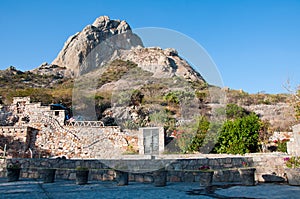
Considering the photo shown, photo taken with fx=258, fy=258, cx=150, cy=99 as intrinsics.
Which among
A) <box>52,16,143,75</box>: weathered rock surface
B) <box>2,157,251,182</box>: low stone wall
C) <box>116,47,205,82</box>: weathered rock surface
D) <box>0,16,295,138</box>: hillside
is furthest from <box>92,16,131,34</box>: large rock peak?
<box>2,157,251,182</box>: low stone wall

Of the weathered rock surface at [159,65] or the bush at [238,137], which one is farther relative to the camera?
the bush at [238,137]

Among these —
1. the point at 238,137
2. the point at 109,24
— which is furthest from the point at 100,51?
the point at 109,24

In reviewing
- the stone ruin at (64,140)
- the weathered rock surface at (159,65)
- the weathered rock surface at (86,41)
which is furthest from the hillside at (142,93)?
the weathered rock surface at (86,41)

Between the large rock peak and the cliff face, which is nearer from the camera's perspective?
the cliff face

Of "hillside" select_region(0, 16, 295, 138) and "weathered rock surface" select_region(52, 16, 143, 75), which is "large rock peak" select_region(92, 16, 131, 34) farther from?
"hillside" select_region(0, 16, 295, 138)

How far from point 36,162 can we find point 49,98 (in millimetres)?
18131

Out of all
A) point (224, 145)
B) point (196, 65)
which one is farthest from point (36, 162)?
point (224, 145)

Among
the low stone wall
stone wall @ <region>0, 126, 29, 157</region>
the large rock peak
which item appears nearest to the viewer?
the low stone wall

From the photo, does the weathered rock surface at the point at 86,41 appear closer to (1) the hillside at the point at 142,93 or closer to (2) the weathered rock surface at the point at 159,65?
(1) the hillside at the point at 142,93

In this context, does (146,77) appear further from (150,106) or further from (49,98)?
(49,98)

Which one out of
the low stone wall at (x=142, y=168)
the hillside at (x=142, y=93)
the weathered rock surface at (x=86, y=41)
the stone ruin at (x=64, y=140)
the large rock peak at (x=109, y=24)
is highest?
the large rock peak at (x=109, y=24)

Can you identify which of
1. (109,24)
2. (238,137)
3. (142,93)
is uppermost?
(109,24)

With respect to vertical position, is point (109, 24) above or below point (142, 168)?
above

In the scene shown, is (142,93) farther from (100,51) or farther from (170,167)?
(170,167)
